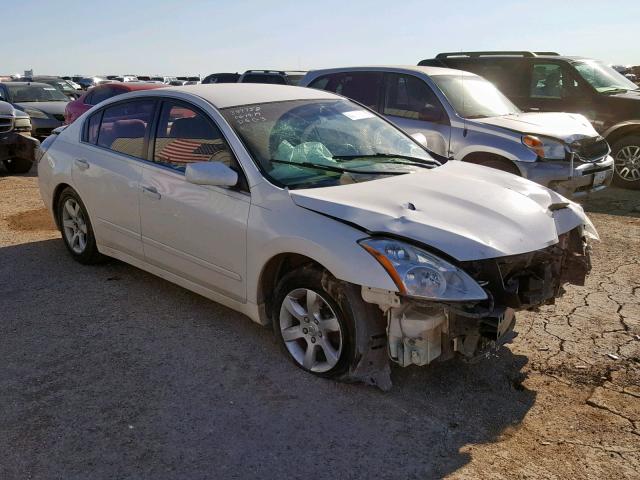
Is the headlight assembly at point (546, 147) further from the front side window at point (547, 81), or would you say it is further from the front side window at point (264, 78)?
the front side window at point (264, 78)

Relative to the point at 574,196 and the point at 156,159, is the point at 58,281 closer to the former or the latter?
the point at 156,159

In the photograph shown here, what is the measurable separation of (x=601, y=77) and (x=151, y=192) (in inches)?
327

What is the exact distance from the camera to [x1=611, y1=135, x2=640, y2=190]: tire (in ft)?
31.7

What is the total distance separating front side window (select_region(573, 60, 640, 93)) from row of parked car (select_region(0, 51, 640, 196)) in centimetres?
2

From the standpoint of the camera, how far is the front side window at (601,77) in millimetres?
9906

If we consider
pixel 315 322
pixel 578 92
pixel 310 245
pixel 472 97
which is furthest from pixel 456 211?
pixel 578 92

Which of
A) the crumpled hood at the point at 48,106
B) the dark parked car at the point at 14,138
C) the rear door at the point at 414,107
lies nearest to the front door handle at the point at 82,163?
the rear door at the point at 414,107

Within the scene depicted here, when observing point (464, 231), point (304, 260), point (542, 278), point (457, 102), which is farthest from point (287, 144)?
point (457, 102)

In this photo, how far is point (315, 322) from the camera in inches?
146

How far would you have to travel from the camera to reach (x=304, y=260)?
3812 millimetres

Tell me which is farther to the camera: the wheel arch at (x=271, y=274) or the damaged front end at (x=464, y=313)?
the wheel arch at (x=271, y=274)

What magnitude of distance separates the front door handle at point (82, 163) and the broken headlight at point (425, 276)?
10.2 feet

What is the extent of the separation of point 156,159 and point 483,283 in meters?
2.61

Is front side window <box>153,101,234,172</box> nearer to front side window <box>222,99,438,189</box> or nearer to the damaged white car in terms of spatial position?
the damaged white car
